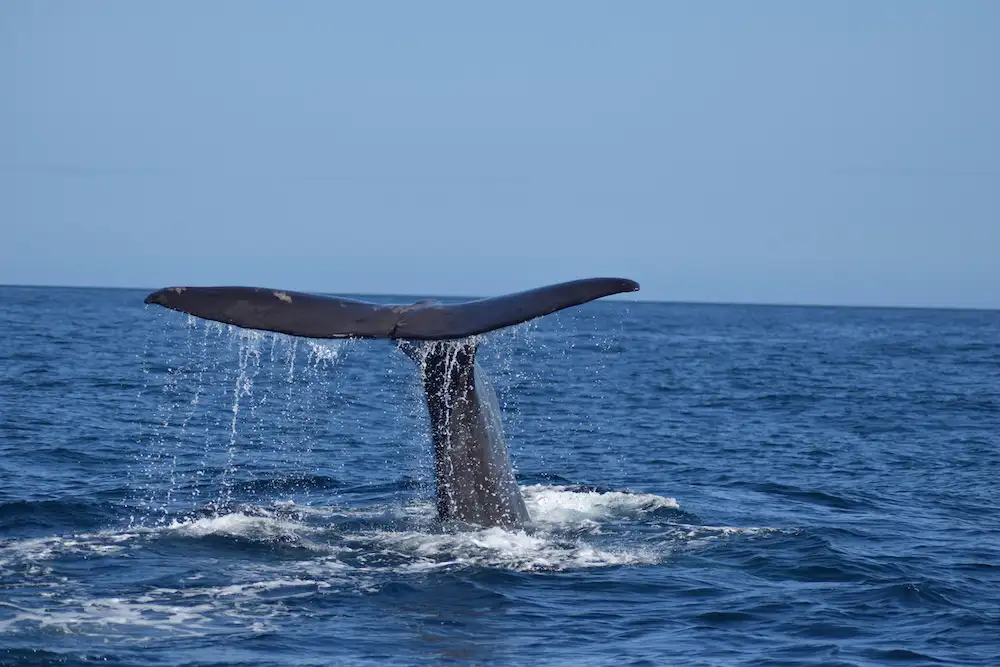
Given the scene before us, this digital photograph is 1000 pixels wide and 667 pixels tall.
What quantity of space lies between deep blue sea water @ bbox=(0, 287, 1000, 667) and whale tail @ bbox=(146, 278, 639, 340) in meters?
0.21

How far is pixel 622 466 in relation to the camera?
16.4 metres

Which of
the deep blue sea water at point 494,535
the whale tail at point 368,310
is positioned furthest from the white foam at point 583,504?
the whale tail at point 368,310

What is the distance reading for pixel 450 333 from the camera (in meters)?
8.62

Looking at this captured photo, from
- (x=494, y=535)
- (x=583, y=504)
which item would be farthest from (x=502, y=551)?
(x=583, y=504)

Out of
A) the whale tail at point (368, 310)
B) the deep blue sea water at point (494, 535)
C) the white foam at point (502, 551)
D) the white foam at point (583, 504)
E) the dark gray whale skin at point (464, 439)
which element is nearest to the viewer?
the deep blue sea water at point (494, 535)

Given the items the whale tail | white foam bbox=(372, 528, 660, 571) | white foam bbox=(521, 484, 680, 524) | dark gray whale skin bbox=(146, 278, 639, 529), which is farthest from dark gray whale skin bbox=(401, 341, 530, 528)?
white foam bbox=(521, 484, 680, 524)

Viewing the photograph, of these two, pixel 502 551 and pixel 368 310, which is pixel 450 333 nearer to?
pixel 368 310

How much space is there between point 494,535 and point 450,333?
2237 millimetres

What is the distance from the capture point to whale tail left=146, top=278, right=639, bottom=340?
8.28 metres

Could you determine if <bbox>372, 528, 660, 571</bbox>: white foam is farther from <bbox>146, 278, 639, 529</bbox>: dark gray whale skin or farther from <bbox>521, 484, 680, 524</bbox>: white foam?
<bbox>521, 484, 680, 524</bbox>: white foam

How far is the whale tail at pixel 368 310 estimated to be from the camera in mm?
8281

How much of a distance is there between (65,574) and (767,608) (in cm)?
450

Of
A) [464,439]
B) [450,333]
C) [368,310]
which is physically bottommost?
[464,439]

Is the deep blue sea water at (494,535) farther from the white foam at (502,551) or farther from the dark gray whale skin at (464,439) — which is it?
the dark gray whale skin at (464,439)
